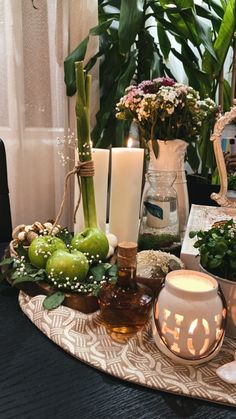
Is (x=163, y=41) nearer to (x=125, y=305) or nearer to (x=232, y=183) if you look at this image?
(x=232, y=183)

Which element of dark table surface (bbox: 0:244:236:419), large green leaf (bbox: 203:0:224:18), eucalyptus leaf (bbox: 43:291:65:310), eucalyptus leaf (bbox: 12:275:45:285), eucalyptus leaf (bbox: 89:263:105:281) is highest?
large green leaf (bbox: 203:0:224:18)

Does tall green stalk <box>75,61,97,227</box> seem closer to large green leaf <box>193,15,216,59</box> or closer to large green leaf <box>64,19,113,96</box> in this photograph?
large green leaf <box>64,19,113,96</box>

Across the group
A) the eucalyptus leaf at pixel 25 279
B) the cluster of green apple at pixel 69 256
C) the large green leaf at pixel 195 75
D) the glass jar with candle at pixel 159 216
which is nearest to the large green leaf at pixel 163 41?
the large green leaf at pixel 195 75

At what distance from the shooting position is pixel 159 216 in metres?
0.83

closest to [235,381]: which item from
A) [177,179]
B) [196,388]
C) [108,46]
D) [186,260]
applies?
[196,388]

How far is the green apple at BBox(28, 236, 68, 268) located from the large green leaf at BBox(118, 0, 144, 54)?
0.97 m

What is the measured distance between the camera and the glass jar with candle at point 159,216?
0.83 m

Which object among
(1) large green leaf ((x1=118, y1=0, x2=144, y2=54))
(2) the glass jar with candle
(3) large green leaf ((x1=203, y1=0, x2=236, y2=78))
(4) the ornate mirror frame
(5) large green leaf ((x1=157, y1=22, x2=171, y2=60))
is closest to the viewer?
(2) the glass jar with candle

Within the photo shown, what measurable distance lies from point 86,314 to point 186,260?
0.22m

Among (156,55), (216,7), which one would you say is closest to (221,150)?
(156,55)

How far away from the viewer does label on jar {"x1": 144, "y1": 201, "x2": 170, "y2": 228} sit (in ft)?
2.73

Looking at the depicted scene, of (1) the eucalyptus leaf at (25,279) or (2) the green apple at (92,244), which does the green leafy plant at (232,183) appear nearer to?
(2) the green apple at (92,244)

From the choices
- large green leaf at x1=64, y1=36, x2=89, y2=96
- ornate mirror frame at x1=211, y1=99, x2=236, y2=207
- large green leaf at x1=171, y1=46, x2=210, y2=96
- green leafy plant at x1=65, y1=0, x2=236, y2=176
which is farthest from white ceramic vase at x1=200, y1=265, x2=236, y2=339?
large green leaf at x1=171, y1=46, x2=210, y2=96

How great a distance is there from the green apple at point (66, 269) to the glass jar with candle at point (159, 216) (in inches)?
9.5
